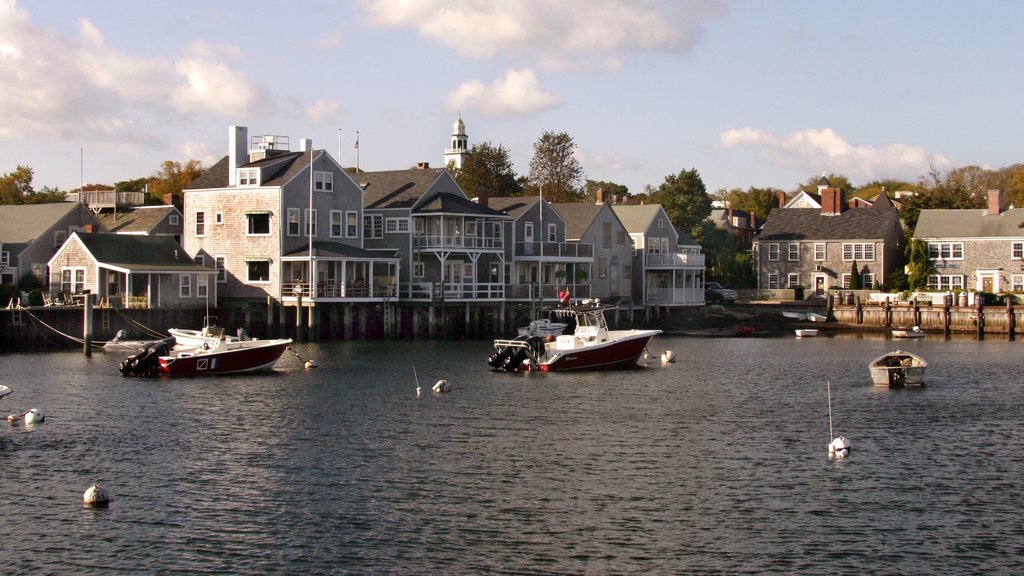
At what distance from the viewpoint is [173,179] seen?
126m

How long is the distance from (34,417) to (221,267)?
124 ft

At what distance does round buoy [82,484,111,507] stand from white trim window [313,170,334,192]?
49186mm

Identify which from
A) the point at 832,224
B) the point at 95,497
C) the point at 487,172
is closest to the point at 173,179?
the point at 487,172

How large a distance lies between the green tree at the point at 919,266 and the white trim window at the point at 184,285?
60.7 m

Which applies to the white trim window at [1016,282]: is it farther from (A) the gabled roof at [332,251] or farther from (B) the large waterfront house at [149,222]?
(B) the large waterfront house at [149,222]

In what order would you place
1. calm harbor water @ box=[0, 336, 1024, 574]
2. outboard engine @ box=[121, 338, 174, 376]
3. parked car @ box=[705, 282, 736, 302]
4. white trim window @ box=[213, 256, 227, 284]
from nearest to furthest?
calm harbor water @ box=[0, 336, 1024, 574] < outboard engine @ box=[121, 338, 174, 376] < white trim window @ box=[213, 256, 227, 284] < parked car @ box=[705, 282, 736, 302]

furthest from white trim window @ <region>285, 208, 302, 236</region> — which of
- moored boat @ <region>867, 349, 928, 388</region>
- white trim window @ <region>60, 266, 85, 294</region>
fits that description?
moored boat @ <region>867, 349, 928, 388</region>

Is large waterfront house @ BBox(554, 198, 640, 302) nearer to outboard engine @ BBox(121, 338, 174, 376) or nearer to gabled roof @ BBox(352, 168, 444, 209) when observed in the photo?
gabled roof @ BBox(352, 168, 444, 209)

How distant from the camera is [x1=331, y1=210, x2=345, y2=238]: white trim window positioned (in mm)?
76438

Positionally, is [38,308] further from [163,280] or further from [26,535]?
[26,535]

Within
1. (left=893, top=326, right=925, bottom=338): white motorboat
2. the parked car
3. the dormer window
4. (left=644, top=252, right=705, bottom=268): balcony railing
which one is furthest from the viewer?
the parked car

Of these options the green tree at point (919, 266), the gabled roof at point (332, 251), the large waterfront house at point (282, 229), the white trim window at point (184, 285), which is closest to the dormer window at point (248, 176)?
the large waterfront house at point (282, 229)

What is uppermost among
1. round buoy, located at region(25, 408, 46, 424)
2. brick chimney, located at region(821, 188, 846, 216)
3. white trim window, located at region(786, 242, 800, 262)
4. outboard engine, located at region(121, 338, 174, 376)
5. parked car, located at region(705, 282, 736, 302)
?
brick chimney, located at region(821, 188, 846, 216)

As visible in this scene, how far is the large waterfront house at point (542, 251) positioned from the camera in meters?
85.6
